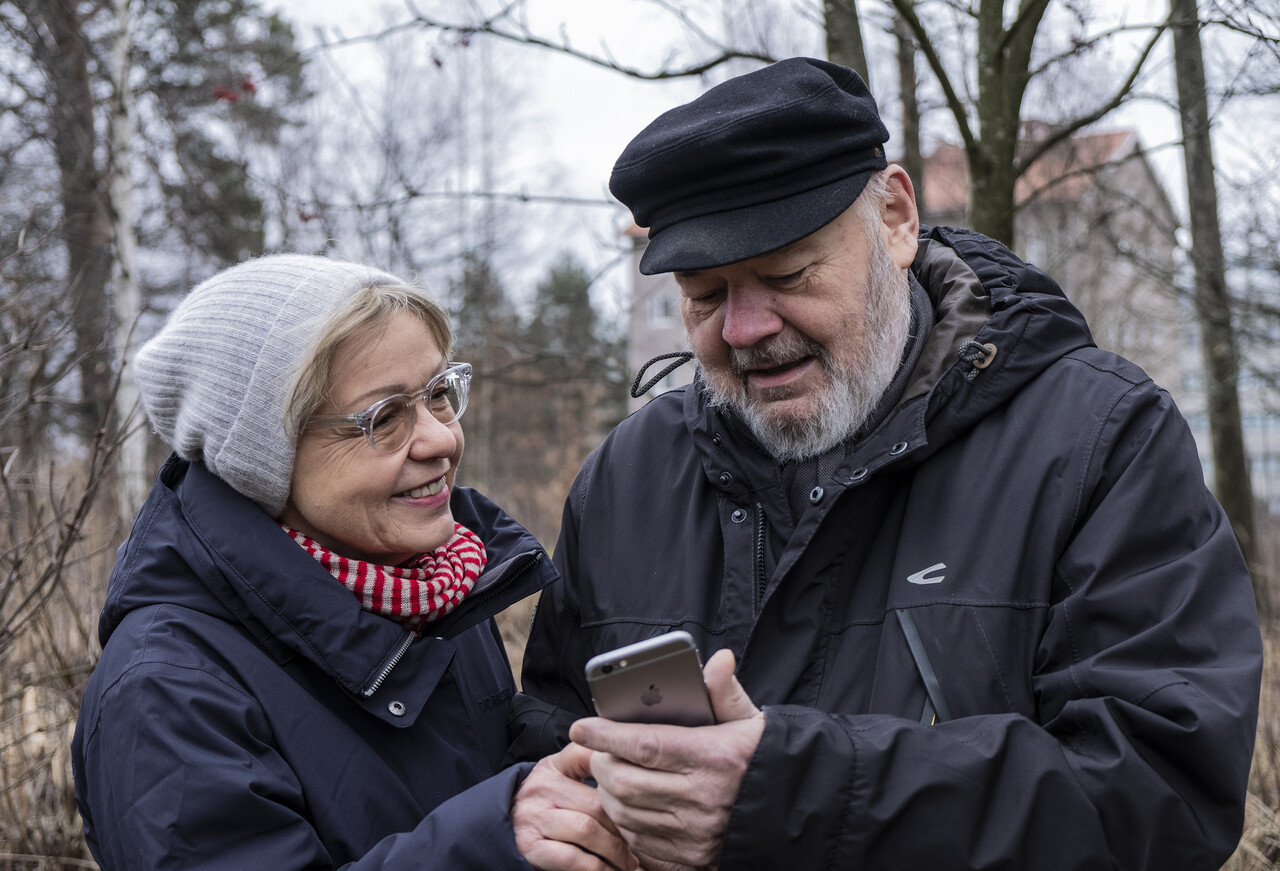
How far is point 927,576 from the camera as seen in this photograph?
183cm

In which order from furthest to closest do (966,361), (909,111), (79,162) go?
(79,162) → (909,111) → (966,361)

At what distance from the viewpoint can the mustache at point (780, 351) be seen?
214cm

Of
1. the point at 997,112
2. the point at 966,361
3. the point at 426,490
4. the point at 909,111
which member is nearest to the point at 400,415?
the point at 426,490

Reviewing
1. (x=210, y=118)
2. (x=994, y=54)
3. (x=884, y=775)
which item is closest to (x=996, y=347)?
(x=884, y=775)

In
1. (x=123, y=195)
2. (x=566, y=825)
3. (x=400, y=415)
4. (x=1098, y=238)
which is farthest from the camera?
(x=1098, y=238)

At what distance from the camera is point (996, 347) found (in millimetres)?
1923

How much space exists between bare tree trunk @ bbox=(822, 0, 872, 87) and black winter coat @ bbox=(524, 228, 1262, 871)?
1.74 metres

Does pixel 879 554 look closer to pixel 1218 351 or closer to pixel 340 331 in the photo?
pixel 340 331

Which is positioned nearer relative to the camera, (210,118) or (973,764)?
(973,764)

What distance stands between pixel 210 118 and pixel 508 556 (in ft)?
52.4

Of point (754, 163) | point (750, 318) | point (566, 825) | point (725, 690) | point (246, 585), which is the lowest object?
point (566, 825)

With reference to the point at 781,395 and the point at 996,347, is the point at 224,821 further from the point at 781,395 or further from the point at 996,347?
the point at 996,347

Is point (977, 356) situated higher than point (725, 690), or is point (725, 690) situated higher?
point (977, 356)

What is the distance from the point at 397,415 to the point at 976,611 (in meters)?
1.21
